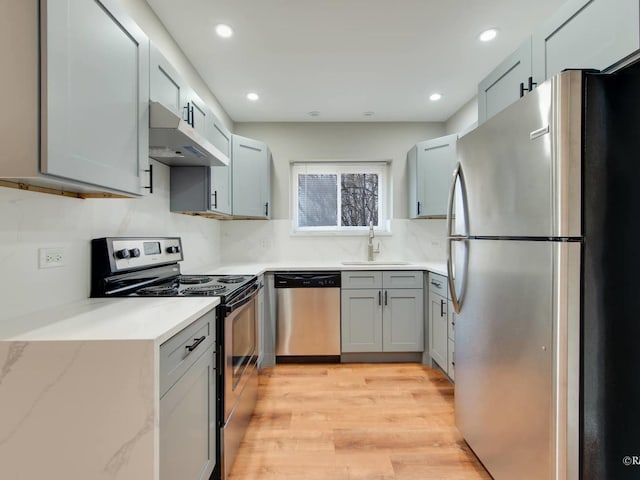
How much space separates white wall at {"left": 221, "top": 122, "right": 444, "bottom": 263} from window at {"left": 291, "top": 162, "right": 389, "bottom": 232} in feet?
0.48

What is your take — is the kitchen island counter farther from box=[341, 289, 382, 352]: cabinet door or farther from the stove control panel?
box=[341, 289, 382, 352]: cabinet door

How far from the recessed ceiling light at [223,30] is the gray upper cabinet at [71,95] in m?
0.85

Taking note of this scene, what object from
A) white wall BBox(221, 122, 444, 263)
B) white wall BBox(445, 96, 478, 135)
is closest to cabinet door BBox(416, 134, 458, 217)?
white wall BBox(445, 96, 478, 135)

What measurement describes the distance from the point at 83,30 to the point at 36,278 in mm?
905

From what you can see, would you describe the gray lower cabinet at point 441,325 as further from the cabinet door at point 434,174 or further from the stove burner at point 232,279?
the stove burner at point 232,279

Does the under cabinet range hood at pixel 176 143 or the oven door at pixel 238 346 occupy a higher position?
the under cabinet range hood at pixel 176 143

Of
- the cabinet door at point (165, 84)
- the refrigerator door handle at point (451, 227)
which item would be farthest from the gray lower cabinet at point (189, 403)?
the refrigerator door handle at point (451, 227)

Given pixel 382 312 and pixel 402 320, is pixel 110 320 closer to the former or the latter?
pixel 382 312

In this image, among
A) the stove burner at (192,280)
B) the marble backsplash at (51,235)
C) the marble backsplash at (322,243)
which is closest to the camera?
the marble backsplash at (51,235)

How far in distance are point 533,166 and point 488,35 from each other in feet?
4.91

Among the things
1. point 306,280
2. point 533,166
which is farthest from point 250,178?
point 533,166

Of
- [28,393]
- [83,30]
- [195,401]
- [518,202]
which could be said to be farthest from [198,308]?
[518,202]

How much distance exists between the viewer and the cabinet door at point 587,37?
101 cm

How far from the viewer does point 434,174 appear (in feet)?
10.5
